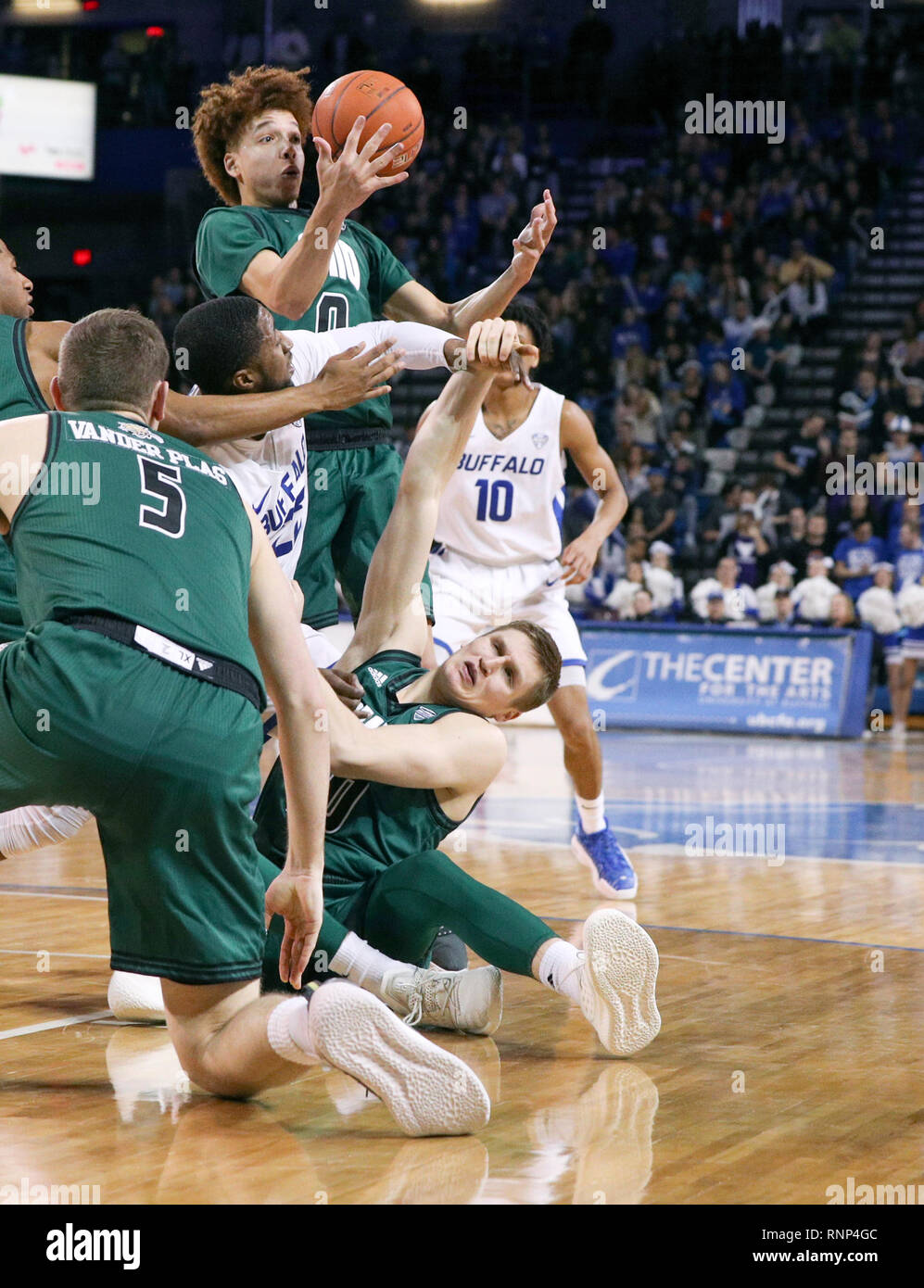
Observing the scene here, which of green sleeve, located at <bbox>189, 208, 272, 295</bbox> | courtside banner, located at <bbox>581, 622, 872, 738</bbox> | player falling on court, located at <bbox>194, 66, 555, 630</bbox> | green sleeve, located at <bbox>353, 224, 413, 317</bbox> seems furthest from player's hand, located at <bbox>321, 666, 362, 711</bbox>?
courtside banner, located at <bbox>581, 622, 872, 738</bbox>

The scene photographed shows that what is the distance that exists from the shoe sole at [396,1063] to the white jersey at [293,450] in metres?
1.74

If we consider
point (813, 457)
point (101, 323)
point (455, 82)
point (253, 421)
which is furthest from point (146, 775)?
point (455, 82)

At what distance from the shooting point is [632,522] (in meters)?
16.8

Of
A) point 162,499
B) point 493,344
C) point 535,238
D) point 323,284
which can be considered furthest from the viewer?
point 323,284

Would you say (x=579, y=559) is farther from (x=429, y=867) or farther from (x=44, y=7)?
(x=44, y=7)

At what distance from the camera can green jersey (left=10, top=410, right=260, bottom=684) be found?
298cm

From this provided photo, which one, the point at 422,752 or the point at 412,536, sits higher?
the point at 412,536

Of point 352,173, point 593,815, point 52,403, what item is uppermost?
point 352,173

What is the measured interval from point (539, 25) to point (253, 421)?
63.3 ft

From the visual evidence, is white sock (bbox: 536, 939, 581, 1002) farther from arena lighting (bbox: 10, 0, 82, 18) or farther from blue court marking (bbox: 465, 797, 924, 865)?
arena lighting (bbox: 10, 0, 82, 18)

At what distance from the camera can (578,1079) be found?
3.71m

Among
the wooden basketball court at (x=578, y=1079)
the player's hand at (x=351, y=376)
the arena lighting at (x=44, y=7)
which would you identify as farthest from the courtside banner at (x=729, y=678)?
the arena lighting at (x=44, y=7)

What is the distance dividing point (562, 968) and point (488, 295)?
2.12m

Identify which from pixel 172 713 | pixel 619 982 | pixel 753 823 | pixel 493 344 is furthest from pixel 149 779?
pixel 753 823
